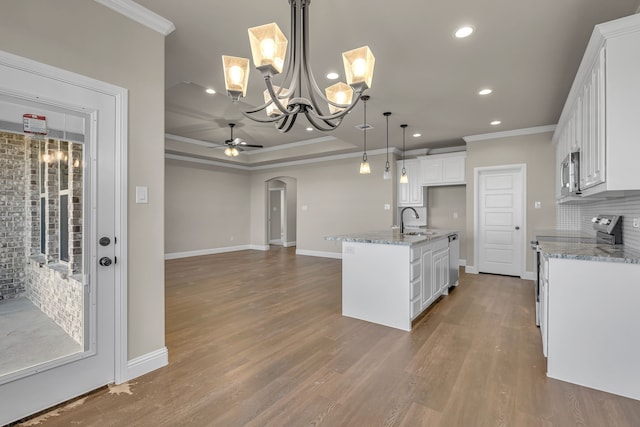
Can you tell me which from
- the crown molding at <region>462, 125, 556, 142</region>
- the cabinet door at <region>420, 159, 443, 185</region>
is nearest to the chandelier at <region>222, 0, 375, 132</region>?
the crown molding at <region>462, 125, 556, 142</region>

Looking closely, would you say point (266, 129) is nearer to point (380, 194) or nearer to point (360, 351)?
point (380, 194)

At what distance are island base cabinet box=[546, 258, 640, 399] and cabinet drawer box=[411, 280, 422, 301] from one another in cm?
116

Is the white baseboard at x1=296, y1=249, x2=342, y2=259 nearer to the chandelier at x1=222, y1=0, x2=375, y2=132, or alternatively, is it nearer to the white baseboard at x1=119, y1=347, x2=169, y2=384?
the white baseboard at x1=119, y1=347, x2=169, y2=384

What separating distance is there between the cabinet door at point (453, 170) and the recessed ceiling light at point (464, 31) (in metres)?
4.09

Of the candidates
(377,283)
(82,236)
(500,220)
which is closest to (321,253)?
(500,220)

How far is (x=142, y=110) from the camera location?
2266 mm

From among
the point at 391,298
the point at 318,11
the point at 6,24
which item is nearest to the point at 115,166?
the point at 6,24

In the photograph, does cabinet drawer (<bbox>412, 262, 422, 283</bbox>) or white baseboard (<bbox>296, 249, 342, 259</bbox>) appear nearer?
cabinet drawer (<bbox>412, 262, 422, 283</bbox>)

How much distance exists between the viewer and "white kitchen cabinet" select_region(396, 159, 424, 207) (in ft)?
22.9

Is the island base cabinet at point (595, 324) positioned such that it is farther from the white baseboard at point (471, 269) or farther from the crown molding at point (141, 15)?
the white baseboard at point (471, 269)

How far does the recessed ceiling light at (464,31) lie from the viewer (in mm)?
2459

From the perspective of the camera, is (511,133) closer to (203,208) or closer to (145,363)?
(145,363)

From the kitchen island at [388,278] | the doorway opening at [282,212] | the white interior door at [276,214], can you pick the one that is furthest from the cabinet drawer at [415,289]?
the white interior door at [276,214]

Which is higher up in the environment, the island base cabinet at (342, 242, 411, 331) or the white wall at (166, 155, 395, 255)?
the white wall at (166, 155, 395, 255)
